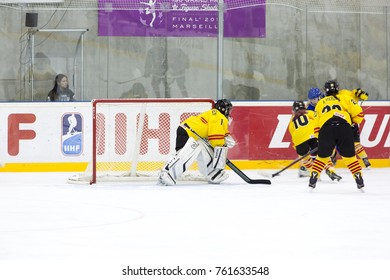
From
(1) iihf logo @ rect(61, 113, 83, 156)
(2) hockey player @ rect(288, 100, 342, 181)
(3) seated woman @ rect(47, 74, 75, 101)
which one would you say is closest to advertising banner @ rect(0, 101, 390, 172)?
(1) iihf logo @ rect(61, 113, 83, 156)

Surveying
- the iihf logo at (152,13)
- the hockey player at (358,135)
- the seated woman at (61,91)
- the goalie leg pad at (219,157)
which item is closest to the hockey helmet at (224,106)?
the goalie leg pad at (219,157)

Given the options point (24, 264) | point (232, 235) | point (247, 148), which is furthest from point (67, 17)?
point (24, 264)

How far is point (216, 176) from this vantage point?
7.70 m

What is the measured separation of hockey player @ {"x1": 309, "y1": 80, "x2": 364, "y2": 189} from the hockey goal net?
1605 millimetres

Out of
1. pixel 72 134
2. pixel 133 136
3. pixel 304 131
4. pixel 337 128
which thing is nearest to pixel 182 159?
pixel 133 136

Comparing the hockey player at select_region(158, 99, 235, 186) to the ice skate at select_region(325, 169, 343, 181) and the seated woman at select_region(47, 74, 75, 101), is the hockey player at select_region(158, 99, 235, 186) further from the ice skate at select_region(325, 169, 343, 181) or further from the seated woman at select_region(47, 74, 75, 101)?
the seated woman at select_region(47, 74, 75, 101)

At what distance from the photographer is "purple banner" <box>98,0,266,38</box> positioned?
32.6ft

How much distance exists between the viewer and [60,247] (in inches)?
152

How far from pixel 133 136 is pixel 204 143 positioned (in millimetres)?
900

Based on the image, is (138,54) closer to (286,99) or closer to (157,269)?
(286,99)

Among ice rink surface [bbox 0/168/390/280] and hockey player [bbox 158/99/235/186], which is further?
hockey player [bbox 158/99/235/186]

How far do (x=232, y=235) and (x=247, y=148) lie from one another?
535 centimetres

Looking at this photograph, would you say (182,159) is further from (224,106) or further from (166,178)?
(224,106)

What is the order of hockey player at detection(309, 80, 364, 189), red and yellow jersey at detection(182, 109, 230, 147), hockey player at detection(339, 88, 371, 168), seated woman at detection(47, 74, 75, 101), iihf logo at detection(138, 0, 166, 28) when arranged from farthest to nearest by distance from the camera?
iihf logo at detection(138, 0, 166, 28)
seated woman at detection(47, 74, 75, 101)
hockey player at detection(339, 88, 371, 168)
red and yellow jersey at detection(182, 109, 230, 147)
hockey player at detection(309, 80, 364, 189)
